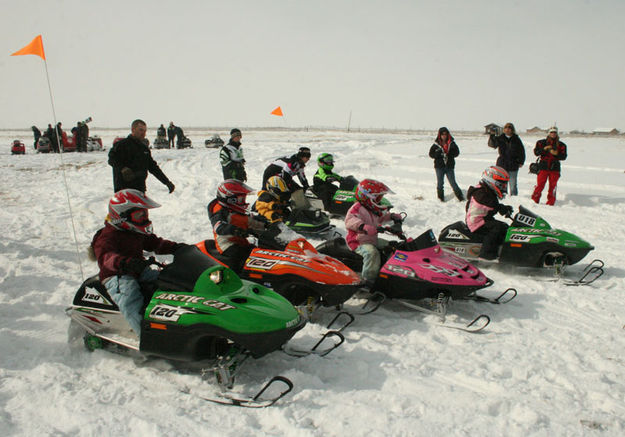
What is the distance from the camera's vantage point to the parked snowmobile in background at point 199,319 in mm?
3355

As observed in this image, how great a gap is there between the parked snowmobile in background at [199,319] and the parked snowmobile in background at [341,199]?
6.09 meters

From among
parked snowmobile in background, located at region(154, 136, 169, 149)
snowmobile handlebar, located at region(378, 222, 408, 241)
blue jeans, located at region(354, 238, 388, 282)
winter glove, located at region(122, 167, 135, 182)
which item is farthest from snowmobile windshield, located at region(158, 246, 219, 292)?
parked snowmobile in background, located at region(154, 136, 169, 149)

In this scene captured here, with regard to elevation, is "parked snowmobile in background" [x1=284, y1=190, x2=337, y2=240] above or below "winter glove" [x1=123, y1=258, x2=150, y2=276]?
below

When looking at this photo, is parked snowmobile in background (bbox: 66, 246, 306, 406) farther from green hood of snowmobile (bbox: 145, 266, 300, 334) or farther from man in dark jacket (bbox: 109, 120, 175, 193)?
man in dark jacket (bbox: 109, 120, 175, 193)

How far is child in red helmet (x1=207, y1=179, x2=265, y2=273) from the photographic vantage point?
17.0 feet

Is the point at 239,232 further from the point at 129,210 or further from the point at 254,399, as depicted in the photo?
the point at 254,399

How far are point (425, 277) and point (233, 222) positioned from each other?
8.24ft

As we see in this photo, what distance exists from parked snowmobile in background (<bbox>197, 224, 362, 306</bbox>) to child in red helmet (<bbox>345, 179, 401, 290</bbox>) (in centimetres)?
43

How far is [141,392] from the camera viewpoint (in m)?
3.44

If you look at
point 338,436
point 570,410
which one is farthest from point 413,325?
point 338,436

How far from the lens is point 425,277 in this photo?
4.92 metres

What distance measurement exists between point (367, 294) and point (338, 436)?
105 inches

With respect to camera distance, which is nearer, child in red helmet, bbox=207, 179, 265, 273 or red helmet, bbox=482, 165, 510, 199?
child in red helmet, bbox=207, 179, 265, 273

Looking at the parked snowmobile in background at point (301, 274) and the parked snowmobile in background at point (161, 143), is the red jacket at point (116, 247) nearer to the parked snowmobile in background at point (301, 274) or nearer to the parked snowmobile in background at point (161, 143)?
the parked snowmobile in background at point (301, 274)
